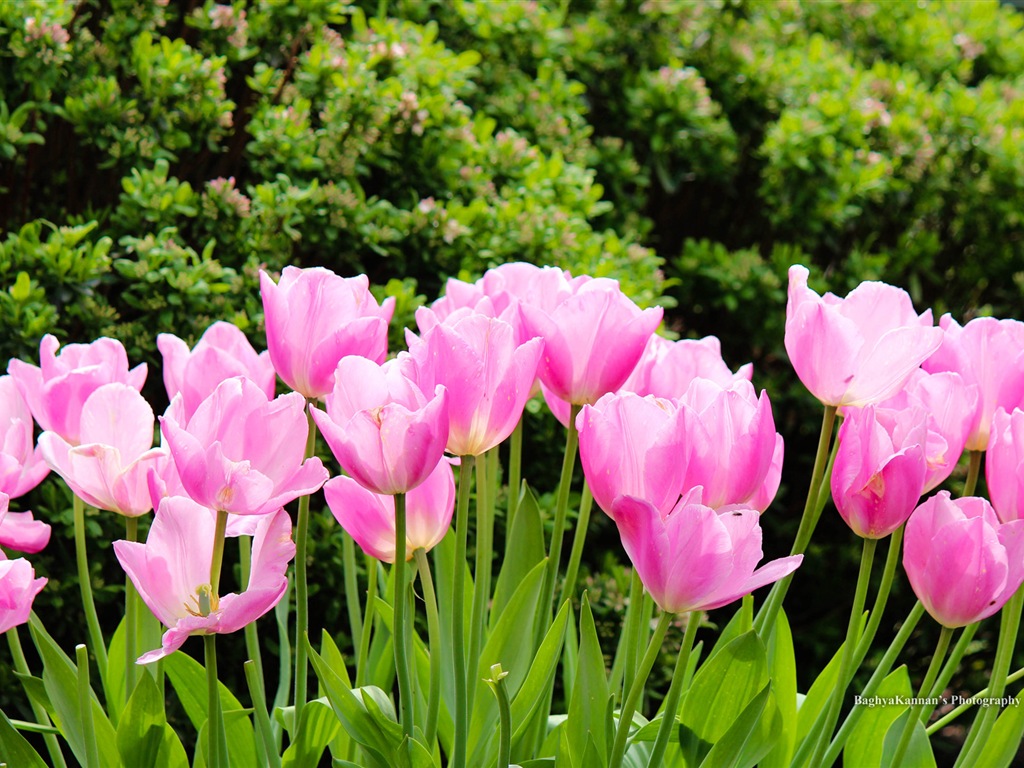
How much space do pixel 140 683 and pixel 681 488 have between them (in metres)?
0.55

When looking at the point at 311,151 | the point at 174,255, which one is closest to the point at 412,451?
the point at 174,255

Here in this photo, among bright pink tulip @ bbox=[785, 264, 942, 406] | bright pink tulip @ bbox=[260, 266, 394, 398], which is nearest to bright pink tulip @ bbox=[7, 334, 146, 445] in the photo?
bright pink tulip @ bbox=[260, 266, 394, 398]

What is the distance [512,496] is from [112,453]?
509 mm

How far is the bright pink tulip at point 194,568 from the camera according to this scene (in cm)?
93

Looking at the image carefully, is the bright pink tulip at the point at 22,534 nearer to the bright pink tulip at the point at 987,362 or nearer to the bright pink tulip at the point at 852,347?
the bright pink tulip at the point at 852,347

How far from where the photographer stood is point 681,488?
0.96 meters

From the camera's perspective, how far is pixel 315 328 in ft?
3.66

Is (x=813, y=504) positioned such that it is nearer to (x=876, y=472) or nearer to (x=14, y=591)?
(x=876, y=472)

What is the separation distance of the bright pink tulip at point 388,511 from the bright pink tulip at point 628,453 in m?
0.21

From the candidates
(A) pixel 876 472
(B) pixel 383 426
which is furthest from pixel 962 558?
(B) pixel 383 426

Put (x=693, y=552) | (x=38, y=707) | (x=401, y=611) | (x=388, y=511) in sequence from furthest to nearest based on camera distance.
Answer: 1. (x=38, y=707)
2. (x=388, y=511)
3. (x=401, y=611)
4. (x=693, y=552)

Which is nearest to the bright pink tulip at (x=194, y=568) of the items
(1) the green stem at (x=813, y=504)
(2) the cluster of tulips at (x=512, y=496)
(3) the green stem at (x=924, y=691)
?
(2) the cluster of tulips at (x=512, y=496)

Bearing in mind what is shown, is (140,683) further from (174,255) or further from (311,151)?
(311,151)

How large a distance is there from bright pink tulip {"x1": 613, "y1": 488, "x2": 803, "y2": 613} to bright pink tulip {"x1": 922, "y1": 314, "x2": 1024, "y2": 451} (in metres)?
0.34
